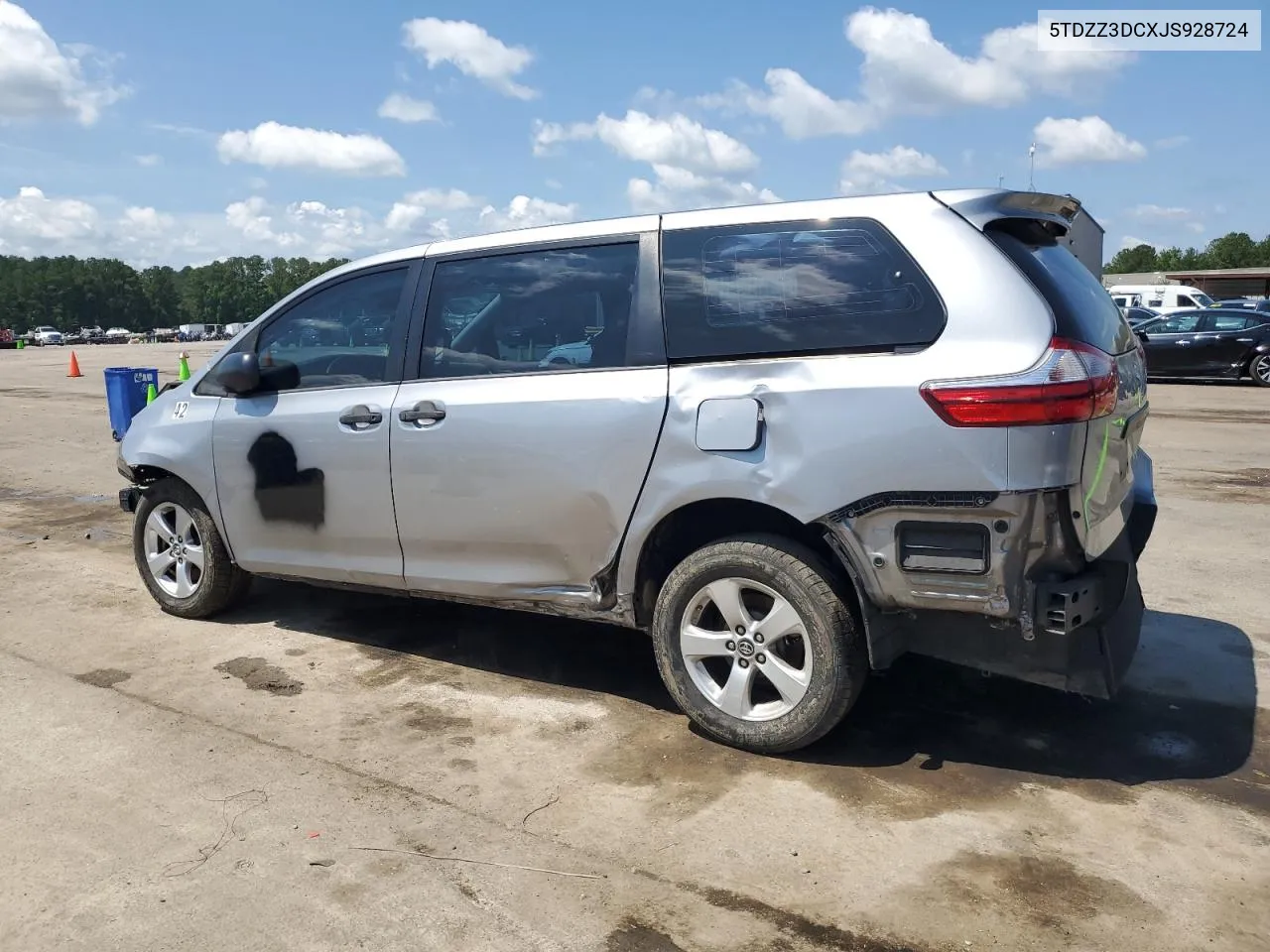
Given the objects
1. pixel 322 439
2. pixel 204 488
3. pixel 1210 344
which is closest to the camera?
pixel 322 439

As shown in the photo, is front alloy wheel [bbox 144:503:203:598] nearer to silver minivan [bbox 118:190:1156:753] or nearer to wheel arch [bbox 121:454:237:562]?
wheel arch [bbox 121:454:237:562]

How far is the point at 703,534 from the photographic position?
398 cm

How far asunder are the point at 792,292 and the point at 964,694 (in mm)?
1942

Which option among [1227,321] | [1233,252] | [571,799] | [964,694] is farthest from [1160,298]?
[1233,252]

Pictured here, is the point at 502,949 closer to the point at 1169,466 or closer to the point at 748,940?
the point at 748,940

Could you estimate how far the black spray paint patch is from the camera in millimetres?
4805

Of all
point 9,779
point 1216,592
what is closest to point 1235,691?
point 1216,592

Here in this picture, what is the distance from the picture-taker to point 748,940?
8.84 feet

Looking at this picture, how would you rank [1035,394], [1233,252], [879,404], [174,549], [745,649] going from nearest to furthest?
[1035,394] → [879,404] → [745,649] → [174,549] → [1233,252]

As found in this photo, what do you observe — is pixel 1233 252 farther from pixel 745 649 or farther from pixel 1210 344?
pixel 745 649

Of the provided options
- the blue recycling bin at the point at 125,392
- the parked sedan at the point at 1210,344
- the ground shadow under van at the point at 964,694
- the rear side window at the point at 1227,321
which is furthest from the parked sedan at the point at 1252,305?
the blue recycling bin at the point at 125,392

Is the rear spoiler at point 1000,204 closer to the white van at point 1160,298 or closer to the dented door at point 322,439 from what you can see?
the dented door at point 322,439

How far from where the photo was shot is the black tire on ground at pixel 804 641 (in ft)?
11.7

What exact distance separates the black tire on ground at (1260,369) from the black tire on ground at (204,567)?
19.7m
